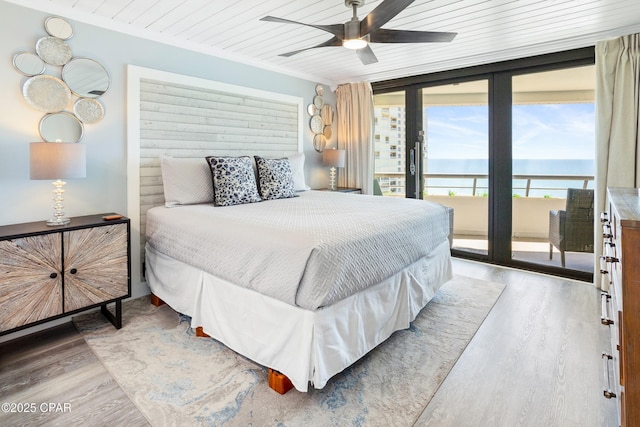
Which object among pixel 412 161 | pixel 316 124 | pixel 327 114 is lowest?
pixel 412 161

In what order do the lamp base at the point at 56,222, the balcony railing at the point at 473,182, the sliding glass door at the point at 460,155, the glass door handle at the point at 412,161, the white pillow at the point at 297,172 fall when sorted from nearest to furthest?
the lamp base at the point at 56,222 < the balcony railing at the point at 473,182 < the white pillow at the point at 297,172 < the sliding glass door at the point at 460,155 < the glass door handle at the point at 412,161

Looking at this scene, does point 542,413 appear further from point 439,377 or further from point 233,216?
point 233,216

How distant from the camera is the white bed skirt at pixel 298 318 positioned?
5.51ft

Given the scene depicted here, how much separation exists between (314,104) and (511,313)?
3.44 m

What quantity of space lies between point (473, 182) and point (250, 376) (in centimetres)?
348

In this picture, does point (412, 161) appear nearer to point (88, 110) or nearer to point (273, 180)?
point (273, 180)

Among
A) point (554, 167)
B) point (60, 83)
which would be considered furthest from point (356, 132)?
point (60, 83)

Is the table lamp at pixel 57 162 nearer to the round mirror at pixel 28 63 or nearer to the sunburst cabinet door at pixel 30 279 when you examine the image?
the sunburst cabinet door at pixel 30 279

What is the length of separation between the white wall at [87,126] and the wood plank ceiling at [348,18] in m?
0.10

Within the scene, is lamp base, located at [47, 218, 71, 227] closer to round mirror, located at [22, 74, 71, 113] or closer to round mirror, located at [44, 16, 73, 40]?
round mirror, located at [22, 74, 71, 113]

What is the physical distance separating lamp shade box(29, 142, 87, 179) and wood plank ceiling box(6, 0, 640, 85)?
1.08 meters

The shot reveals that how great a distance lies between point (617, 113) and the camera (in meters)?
3.04

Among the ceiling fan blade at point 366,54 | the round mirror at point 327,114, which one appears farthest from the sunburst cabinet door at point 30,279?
the round mirror at point 327,114

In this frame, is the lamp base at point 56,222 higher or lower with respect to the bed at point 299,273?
higher
